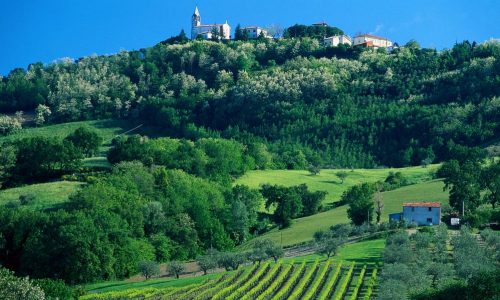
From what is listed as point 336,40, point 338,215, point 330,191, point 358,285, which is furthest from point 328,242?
point 336,40

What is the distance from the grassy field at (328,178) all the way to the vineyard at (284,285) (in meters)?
37.7

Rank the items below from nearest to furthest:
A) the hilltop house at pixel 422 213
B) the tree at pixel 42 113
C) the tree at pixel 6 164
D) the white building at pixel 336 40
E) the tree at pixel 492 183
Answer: the hilltop house at pixel 422 213 < the tree at pixel 492 183 < the tree at pixel 6 164 < the tree at pixel 42 113 < the white building at pixel 336 40

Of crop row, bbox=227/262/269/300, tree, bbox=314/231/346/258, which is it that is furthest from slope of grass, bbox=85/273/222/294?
tree, bbox=314/231/346/258

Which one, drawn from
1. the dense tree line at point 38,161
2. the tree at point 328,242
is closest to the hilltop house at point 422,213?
the tree at point 328,242

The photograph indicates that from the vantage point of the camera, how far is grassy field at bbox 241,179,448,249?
252 ft

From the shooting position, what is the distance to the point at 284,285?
53375 mm

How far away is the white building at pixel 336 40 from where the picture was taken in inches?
7411

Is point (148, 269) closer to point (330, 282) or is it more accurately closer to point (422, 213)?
point (330, 282)

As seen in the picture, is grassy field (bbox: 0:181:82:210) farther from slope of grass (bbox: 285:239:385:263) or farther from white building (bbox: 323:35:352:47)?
white building (bbox: 323:35:352:47)

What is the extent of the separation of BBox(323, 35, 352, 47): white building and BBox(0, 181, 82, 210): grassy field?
105 m

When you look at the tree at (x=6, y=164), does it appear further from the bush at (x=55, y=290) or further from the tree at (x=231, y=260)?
the bush at (x=55, y=290)

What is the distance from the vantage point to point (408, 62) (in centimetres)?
15512

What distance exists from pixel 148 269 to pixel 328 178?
149 ft

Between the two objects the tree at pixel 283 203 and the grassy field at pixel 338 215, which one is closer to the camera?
the grassy field at pixel 338 215
